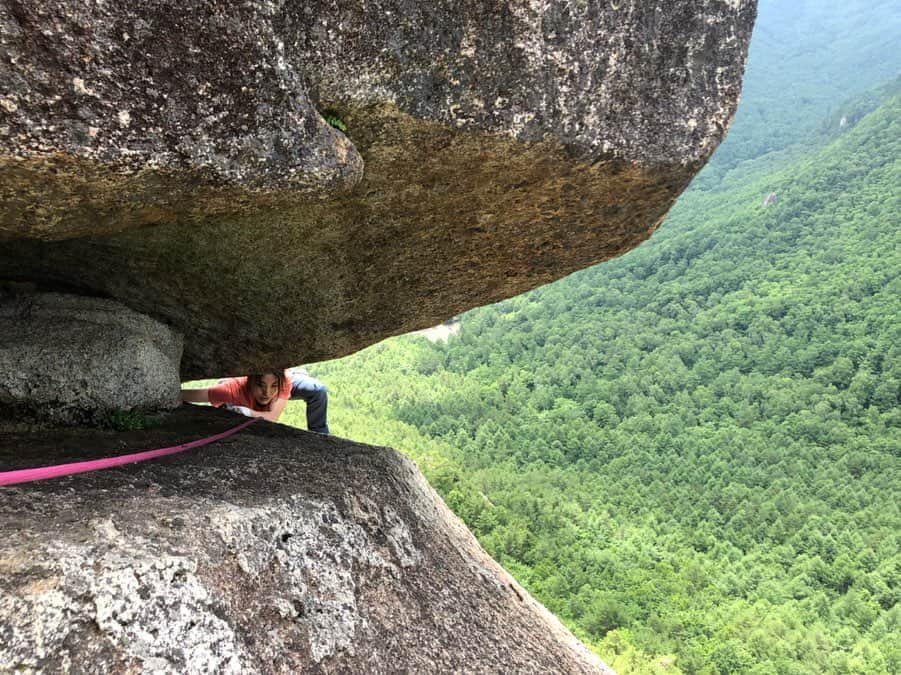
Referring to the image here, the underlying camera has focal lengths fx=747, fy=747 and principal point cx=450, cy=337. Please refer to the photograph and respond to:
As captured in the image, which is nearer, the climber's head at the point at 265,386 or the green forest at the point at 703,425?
the climber's head at the point at 265,386

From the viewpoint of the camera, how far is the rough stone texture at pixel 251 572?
9.33 ft

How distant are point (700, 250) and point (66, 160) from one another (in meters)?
68.3

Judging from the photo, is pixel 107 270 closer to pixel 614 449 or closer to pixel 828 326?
pixel 614 449

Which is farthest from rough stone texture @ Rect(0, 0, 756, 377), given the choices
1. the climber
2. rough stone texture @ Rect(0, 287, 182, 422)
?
the climber

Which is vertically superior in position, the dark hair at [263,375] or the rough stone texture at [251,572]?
the dark hair at [263,375]

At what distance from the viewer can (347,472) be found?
4.88 metres

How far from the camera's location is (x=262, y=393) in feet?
23.8

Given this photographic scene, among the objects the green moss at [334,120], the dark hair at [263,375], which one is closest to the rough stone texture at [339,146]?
the green moss at [334,120]

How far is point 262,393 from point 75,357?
2519mm

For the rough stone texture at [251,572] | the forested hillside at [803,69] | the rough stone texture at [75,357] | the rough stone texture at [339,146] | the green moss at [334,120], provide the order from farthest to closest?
the forested hillside at [803,69], the rough stone texture at [75,357], the green moss at [334,120], the rough stone texture at [251,572], the rough stone texture at [339,146]

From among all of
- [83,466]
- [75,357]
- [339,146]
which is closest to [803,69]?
[75,357]

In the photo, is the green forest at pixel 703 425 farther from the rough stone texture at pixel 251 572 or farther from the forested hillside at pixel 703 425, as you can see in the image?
the rough stone texture at pixel 251 572

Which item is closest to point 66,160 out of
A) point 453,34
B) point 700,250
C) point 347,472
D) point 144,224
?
point 144,224

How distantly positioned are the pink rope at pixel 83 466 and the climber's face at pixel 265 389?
221 cm
